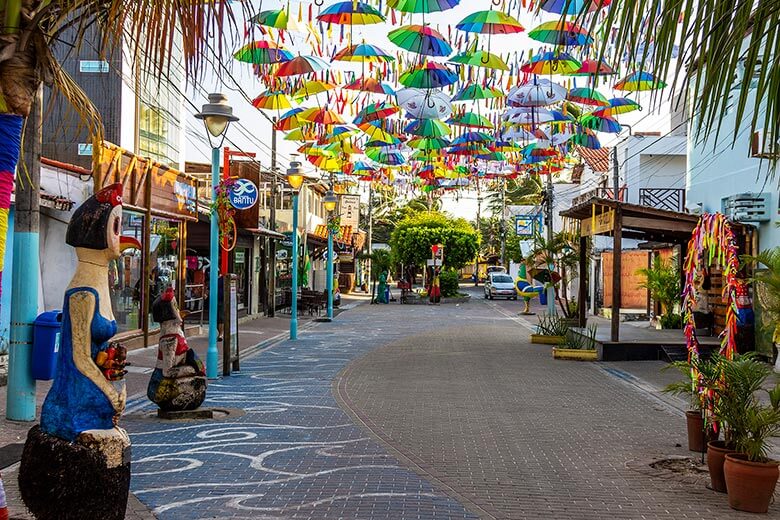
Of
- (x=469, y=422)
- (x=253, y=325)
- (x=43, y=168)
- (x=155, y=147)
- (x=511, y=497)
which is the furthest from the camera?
(x=253, y=325)

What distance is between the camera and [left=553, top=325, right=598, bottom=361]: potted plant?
17.8m

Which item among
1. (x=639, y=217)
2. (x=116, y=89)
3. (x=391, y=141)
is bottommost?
(x=639, y=217)

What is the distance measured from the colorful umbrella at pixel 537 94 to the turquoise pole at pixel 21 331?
964cm

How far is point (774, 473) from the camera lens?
21.2ft

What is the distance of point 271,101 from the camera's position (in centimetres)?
1683

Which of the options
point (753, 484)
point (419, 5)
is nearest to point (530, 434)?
point (753, 484)

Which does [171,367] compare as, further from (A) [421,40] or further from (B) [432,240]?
(B) [432,240]

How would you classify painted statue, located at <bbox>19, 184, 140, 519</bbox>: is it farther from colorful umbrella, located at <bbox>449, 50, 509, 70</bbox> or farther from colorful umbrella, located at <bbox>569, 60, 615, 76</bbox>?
colorful umbrella, located at <bbox>449, 50, 509, 70</bbox>

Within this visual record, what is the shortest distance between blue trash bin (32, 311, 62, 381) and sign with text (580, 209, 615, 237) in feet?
39.4

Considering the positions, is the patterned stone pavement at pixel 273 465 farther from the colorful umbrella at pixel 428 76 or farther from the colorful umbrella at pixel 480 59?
the colorful umbrella at pixel 480 59

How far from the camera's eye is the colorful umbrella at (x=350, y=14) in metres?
12.5

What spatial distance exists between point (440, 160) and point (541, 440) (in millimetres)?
14569

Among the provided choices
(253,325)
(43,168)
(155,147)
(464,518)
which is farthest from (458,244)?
(464,518)

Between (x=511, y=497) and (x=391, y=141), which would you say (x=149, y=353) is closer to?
(x=391, y=141)
